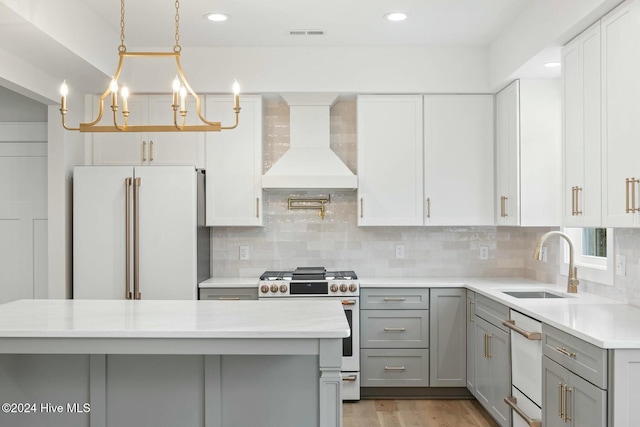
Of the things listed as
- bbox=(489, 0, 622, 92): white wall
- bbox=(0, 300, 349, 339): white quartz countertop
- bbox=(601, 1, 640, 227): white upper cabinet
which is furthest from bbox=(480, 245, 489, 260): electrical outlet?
bbox=(0, 300, 349, 339): white quartz countertop

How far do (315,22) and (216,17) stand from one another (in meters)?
0.68

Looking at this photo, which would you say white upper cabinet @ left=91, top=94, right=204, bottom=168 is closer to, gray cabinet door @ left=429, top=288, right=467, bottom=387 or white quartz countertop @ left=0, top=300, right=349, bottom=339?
white quartz countertop @ left=0, top=300, right=349, bottom=339

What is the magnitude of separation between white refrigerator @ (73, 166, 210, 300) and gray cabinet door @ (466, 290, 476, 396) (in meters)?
2.07

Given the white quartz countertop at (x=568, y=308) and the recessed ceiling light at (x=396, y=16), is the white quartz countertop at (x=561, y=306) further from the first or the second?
the recessed ceiling light at (x=396, y=16)

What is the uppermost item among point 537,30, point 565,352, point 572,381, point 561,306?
point 537,30

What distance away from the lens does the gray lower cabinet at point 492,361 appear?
3709 millimetres

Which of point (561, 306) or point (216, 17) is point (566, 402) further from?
point (216, 17)

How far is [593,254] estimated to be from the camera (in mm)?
4059

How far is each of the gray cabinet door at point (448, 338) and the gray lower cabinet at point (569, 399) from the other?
1.61 meters

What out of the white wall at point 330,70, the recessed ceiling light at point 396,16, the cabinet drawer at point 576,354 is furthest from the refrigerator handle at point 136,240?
Answer: the cabinet drawer at point 576,354

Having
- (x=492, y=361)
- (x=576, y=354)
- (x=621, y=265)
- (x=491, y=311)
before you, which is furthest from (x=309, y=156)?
(x=576, y=354)

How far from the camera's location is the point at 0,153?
505 centimetres

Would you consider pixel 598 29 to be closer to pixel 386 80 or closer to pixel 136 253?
pixel 386 80

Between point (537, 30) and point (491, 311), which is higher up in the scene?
point (537, 30)
